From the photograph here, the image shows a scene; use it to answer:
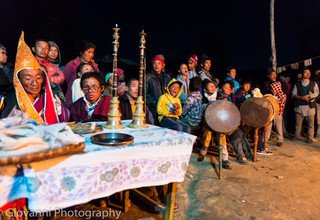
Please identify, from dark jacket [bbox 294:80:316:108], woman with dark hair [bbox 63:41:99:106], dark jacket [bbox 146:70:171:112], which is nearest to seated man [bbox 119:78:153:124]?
woman with dark hair [bbox 63:41:99:106]

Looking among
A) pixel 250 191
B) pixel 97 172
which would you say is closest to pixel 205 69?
pixel 250 191

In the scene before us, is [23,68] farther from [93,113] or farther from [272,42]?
[272,42]

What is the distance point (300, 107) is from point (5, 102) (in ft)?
25.6

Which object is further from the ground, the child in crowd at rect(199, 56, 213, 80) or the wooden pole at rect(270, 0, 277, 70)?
the wooden pole at rect(270, 0, 277, 70)

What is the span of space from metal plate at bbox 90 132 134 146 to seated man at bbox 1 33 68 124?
0.87m

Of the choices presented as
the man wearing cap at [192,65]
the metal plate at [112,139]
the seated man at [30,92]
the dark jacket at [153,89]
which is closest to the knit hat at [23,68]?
the seated man at [30,92]

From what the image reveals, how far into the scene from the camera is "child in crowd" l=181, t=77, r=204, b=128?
5.52 m

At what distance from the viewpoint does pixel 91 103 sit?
11.6 ft

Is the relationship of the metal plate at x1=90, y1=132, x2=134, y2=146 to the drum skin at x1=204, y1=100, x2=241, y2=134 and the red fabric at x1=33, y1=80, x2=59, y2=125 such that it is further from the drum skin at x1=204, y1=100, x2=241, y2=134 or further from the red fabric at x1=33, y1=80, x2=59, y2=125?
the drum skin at x1=204, y1=100, x2=241, y2=134

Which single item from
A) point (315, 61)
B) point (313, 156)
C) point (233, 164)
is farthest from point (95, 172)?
point (315, 61)

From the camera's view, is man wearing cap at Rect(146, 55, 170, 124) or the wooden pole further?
the wooden pole

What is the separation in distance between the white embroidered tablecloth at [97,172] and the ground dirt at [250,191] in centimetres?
125

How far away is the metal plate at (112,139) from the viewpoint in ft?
7.14

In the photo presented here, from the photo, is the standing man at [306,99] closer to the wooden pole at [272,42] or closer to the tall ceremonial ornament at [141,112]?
the wooden pole at [272,42]
